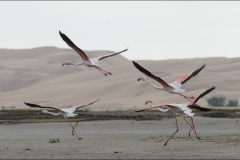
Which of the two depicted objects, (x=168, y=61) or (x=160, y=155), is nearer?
(x=160, y=155)

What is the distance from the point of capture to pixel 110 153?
1747cm

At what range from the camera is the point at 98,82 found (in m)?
103

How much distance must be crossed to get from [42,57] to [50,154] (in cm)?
12731

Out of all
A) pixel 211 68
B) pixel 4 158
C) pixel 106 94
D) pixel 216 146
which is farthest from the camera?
pixel 211 68

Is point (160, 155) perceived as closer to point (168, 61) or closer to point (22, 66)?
point (168, 61)

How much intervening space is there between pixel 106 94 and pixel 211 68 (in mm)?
27200

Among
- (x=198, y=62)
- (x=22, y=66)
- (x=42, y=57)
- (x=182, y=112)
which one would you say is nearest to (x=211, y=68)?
(x=198, y=62)

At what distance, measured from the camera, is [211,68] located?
4306 inches

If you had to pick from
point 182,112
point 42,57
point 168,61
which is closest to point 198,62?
point 168,61

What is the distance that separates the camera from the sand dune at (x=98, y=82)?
83.1 meters

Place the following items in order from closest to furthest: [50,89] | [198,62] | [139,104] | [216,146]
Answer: [216,146]
[139,104]
[50,89]
[198,62]

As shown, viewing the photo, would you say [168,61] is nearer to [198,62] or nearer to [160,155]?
[198,62]

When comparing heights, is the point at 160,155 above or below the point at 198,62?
below

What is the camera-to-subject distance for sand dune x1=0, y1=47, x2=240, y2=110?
83125 millimetres
